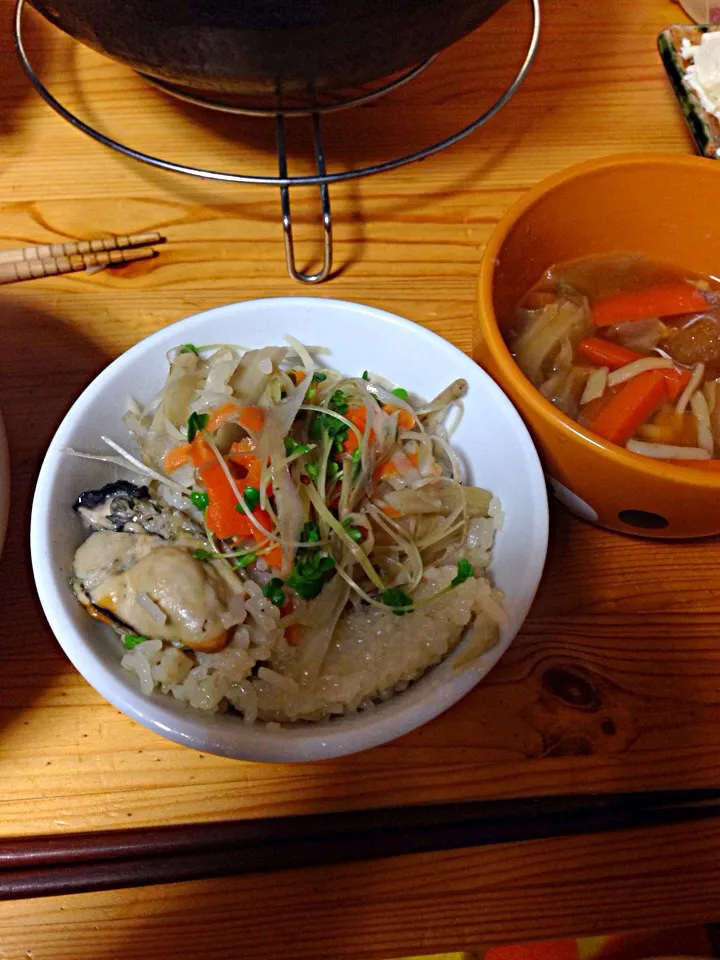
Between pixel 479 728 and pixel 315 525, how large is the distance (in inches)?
12.7

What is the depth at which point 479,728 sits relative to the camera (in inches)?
34.2

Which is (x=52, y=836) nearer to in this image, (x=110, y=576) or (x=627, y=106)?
(x=110, y=576)

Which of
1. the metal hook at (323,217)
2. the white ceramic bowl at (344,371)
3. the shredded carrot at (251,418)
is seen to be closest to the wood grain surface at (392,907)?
the white ceramic bowl at (344,371)

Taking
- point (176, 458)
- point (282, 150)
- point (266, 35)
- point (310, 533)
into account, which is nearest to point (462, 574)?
point (310, 533)

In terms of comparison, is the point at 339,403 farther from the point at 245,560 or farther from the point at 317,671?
the point at 317,671

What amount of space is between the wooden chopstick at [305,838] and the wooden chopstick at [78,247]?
0.86 meters

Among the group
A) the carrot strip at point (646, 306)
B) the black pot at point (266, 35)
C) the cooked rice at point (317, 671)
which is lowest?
the cooked rice at point (317, 671)

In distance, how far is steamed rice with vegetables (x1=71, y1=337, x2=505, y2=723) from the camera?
0.79 metres

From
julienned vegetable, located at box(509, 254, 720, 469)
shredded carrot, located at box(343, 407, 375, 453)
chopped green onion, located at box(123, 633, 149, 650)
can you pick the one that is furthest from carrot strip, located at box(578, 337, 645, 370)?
chopped green onion, located at box(123, 633, 149, 650)

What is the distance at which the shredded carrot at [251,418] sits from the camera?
899 millimetres

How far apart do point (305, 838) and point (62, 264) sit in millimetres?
941

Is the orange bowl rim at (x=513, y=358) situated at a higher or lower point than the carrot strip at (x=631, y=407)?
higher

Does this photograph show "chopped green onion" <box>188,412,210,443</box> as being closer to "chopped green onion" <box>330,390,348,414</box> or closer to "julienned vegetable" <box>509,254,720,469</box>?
"chopped green onion" <box>330,390,348,414</box>

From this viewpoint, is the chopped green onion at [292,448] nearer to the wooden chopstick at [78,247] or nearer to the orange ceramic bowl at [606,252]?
the orange ceramic bowl at [606,252]
